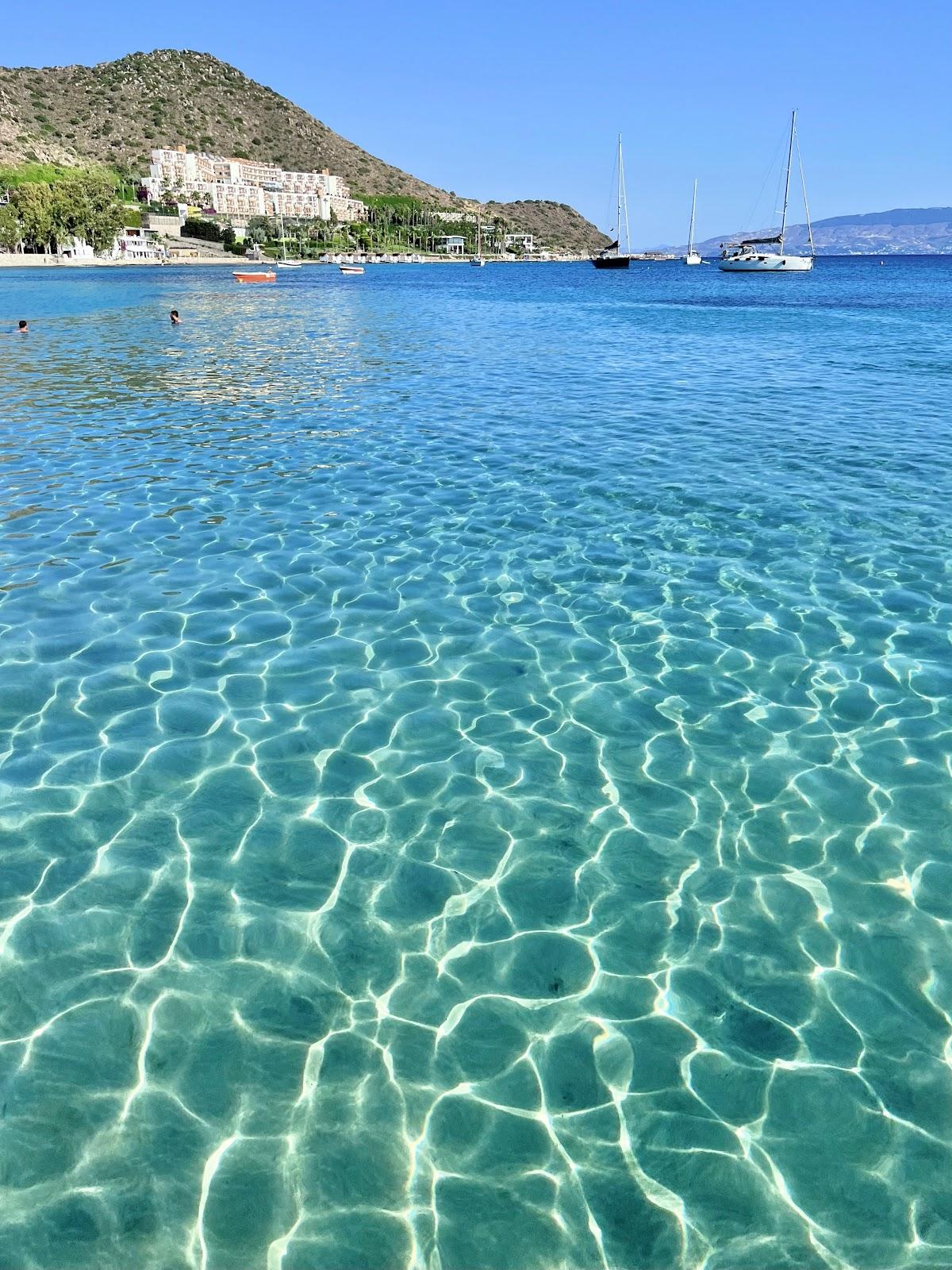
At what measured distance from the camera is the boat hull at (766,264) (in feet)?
315

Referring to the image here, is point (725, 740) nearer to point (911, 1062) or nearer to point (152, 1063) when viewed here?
point (911, 1062)

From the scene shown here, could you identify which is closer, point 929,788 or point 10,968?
point 10,968

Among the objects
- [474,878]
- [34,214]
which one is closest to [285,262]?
[34,214]

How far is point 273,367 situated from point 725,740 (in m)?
23.9

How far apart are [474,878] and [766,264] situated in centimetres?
11005

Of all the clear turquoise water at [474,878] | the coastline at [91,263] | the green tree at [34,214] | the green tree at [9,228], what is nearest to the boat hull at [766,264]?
the coastline at [91,263]

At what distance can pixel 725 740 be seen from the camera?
6.84 meters

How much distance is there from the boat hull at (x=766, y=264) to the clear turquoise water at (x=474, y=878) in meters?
97.0

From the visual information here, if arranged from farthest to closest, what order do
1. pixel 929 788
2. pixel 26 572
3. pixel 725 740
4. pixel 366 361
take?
pixel 366 361 → pixel 26 572 → pixel 725 740 → pixel 929 788

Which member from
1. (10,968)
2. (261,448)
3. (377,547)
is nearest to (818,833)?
(10,968)

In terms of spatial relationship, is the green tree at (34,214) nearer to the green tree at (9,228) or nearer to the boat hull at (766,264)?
the green tree at (9,228)

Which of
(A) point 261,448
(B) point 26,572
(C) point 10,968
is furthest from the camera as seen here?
(A) point 261,448

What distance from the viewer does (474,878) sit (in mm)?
5438

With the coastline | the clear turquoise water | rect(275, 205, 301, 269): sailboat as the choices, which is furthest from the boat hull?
the clear turquoise water
